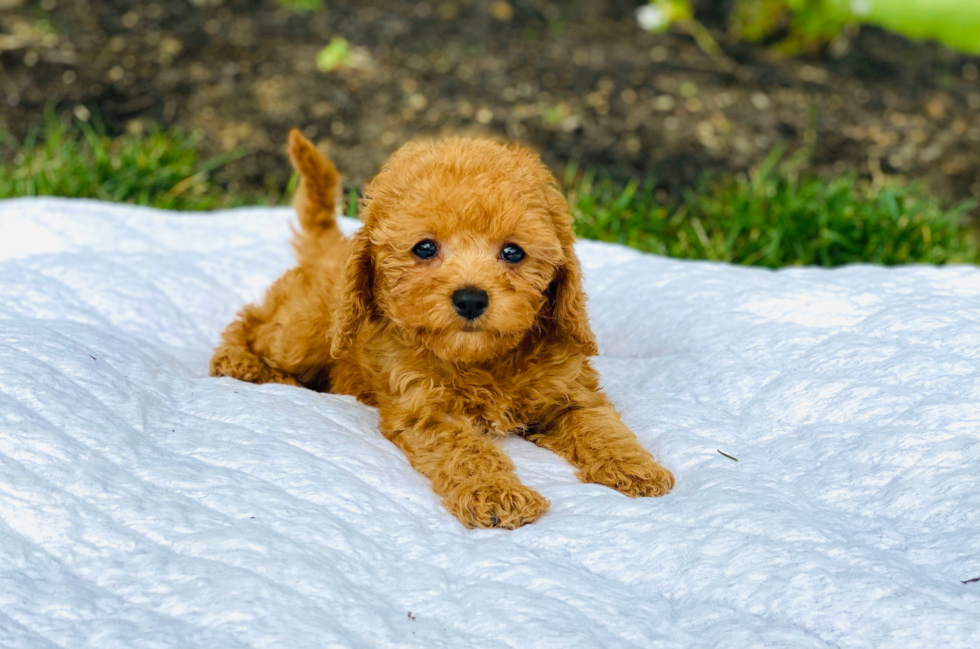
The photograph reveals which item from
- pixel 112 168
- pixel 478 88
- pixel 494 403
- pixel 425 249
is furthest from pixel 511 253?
pixel 478 88

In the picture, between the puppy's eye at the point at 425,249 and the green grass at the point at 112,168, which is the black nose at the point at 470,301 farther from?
the green grass at the point at 112,168

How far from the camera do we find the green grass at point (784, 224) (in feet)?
17.4

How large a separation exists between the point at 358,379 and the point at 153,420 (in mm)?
787

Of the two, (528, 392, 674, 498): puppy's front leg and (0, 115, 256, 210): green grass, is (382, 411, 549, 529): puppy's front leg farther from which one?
(0, 115, 256, 210): green grass

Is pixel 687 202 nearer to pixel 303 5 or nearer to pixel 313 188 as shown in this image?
pixel 313 188

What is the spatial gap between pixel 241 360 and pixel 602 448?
1527 millimetres

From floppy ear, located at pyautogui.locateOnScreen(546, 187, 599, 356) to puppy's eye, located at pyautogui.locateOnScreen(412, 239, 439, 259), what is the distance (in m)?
0.41

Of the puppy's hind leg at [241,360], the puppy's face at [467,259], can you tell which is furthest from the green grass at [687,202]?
the puppy's face at [467,259]

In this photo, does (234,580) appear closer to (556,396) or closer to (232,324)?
(556,396)

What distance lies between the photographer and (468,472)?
9.18ft

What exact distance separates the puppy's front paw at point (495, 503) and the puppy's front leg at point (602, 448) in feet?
0.83

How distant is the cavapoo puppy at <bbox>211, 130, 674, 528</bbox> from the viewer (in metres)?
2.72

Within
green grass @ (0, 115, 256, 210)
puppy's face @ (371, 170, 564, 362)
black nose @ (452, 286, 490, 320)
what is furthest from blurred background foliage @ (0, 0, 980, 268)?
black nose @ (452, 286, 490, 320)

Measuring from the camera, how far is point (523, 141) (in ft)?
21.8
